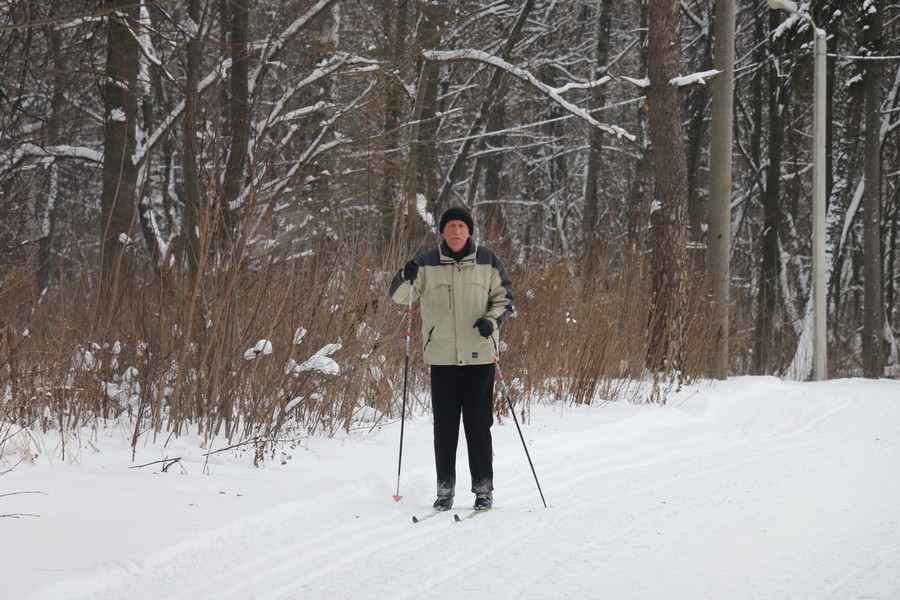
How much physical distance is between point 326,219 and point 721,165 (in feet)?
26.3

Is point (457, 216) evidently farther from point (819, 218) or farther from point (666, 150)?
point (819, 218)

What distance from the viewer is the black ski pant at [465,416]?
591 cm

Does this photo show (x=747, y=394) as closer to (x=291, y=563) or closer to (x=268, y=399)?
(x=268, y=399)

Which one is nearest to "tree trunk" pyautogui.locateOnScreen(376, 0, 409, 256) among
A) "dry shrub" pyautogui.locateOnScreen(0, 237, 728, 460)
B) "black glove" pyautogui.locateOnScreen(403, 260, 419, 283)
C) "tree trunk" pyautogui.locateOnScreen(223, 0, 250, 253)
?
"tree trunk" pyautogui.locateOnScreen(223, 0, 250, 253)

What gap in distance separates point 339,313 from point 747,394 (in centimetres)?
695

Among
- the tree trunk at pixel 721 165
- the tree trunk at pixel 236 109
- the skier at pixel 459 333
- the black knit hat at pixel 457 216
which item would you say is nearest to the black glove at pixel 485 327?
the skier at pixel 459 333

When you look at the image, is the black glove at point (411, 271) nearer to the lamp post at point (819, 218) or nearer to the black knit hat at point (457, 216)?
the black knit hat at point (457, 216)

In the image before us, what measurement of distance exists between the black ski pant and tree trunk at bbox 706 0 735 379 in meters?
8.07

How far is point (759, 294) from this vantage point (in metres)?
23.0

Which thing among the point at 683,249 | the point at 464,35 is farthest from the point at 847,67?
the point at 683,249

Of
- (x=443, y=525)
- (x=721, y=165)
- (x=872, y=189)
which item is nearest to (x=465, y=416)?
(x=443, y=525)

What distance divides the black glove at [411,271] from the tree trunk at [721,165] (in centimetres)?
830

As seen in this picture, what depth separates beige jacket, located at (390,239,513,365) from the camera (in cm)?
587

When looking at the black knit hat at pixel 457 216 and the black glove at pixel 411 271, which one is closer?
the black glove at pixel 411 271
